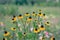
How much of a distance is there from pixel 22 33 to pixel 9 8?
650 cm

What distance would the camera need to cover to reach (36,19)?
428cm

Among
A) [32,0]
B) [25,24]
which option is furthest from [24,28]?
[32,0]

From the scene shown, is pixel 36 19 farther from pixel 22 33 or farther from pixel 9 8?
pixel 9 8

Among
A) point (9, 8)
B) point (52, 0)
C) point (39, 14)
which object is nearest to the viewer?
point (39, 14)

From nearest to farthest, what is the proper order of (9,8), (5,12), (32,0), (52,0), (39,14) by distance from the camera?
(39,14) < (5,12) < (9,8) < (32,0) < (52,0)

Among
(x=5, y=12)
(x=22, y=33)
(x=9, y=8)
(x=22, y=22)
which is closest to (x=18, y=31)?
(x=22, y=33)

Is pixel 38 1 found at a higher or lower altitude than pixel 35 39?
lower

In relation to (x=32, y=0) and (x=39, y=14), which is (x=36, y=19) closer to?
(x=39, y=14)

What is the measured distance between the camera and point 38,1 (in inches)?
940

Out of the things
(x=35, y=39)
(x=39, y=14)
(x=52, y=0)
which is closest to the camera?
(x=35, y=39)

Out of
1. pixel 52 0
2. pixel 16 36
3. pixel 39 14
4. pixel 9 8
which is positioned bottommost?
pixel 52 0

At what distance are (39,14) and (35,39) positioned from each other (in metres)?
0.46

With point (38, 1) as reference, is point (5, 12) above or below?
above

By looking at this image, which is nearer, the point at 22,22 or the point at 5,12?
the point at 22,22
